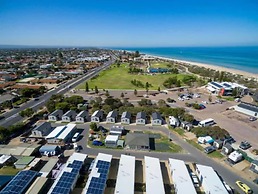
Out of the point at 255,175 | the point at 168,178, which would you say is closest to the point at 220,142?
the point at 255,175

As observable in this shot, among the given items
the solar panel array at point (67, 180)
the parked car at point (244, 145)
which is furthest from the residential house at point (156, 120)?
the solar panel array at point (67, 180)

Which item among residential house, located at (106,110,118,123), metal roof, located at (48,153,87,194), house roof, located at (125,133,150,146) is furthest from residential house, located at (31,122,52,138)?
house roof, located at (125,133,150,146)

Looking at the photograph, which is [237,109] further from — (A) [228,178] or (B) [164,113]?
(A) [228,178]

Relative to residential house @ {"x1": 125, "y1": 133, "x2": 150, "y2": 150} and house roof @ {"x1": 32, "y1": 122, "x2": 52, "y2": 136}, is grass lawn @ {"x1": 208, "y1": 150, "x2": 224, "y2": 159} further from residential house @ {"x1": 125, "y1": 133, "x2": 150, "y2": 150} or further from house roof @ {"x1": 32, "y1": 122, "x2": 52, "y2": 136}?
house roof @ {"x1": 32, "y1": 122, "x2": 52, "y2": 136}

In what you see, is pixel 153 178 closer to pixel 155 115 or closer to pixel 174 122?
pixel 174 122

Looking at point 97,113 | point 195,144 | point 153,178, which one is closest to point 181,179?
point 153,178
